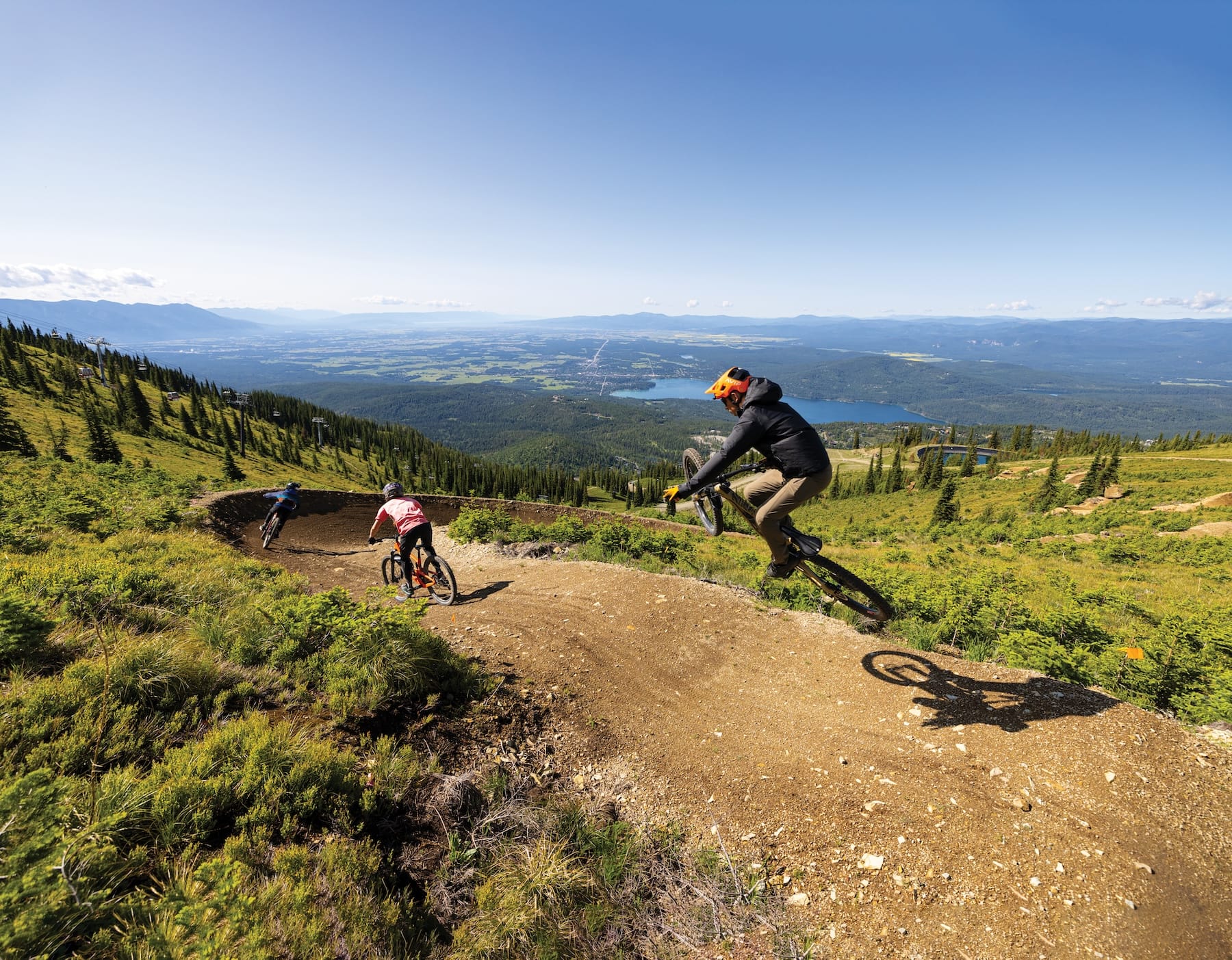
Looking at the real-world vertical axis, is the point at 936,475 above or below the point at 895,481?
above

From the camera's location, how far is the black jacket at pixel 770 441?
6207 millimetres

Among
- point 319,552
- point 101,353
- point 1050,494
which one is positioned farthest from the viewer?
point 101,353

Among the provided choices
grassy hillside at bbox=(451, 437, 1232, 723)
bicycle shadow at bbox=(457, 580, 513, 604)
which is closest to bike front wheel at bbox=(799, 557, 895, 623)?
grassy hillside at bbox=(451, 437, 1232, 723)

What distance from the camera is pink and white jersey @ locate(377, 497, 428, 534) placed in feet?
37.4

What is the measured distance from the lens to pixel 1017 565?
21.0 m

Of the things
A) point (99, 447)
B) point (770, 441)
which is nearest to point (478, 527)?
point (770, 441)

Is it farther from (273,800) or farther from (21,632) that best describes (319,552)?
(273,800)

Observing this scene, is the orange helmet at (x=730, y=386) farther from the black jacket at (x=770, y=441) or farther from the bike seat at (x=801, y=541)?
the bike seat at (x=801, y=541)

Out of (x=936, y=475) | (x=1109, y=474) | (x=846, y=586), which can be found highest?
(x=846, y=586)

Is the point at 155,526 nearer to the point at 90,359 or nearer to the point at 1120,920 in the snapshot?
the point at 1120,920

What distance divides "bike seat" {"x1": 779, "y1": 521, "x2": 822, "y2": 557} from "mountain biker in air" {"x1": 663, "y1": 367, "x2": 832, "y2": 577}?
683 mm

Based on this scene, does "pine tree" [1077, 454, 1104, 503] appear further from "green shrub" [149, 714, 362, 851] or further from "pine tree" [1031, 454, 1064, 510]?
"green shrub" [149, 714, 362, 851]

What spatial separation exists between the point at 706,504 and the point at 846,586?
8.94ft

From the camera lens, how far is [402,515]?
11508 mm
